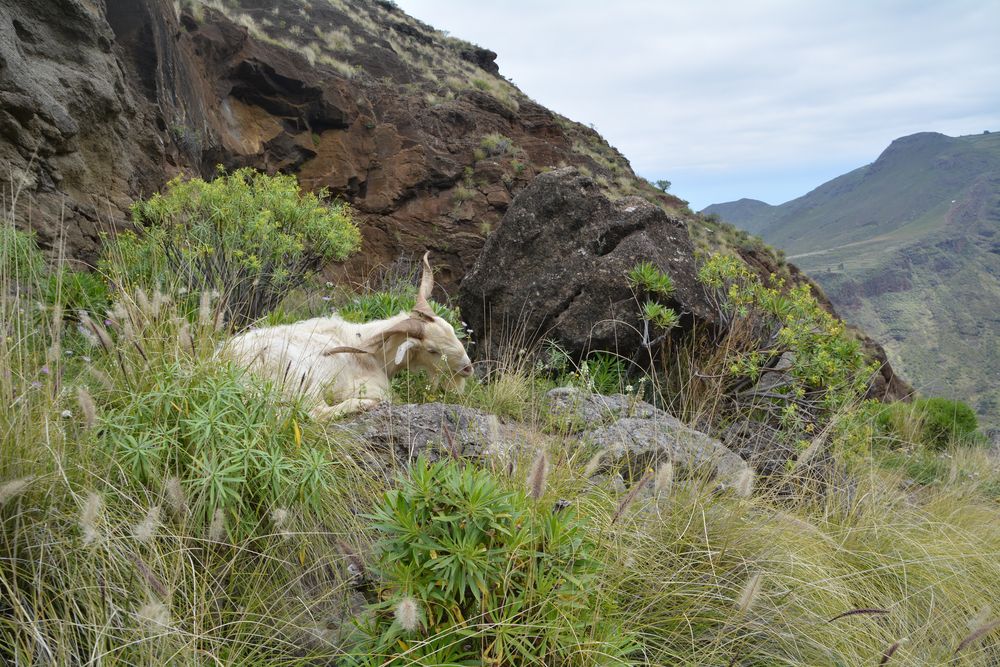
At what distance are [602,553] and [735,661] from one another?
2.19 feet

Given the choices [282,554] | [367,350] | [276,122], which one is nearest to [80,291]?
[367,350]

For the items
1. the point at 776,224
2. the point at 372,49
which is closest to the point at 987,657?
the point at 372,49

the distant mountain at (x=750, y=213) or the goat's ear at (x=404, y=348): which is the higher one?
the distant mountain at (x=750, y=213)

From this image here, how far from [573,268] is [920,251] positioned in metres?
69.7

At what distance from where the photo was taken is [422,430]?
391cm

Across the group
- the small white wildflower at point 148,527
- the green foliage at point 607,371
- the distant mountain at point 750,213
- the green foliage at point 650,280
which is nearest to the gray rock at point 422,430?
the small white wildflower at point 148,527

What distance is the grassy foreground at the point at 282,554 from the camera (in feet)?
7.72

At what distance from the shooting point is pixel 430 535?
2283 millimetres

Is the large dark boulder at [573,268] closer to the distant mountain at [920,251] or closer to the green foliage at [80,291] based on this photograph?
the distant mountain at [920,251]

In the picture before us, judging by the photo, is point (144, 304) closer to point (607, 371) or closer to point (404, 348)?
point (404, 348)

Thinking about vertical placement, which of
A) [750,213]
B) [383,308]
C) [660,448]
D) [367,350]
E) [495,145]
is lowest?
[660,448]

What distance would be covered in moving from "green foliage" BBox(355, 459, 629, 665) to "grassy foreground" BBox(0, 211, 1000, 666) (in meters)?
0.03

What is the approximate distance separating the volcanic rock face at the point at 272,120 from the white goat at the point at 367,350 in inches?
60.9

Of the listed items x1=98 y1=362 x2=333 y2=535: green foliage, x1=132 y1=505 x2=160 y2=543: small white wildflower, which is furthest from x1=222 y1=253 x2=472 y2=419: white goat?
x1=132 y1=505 x2=160 y2=543: small white wildflower
